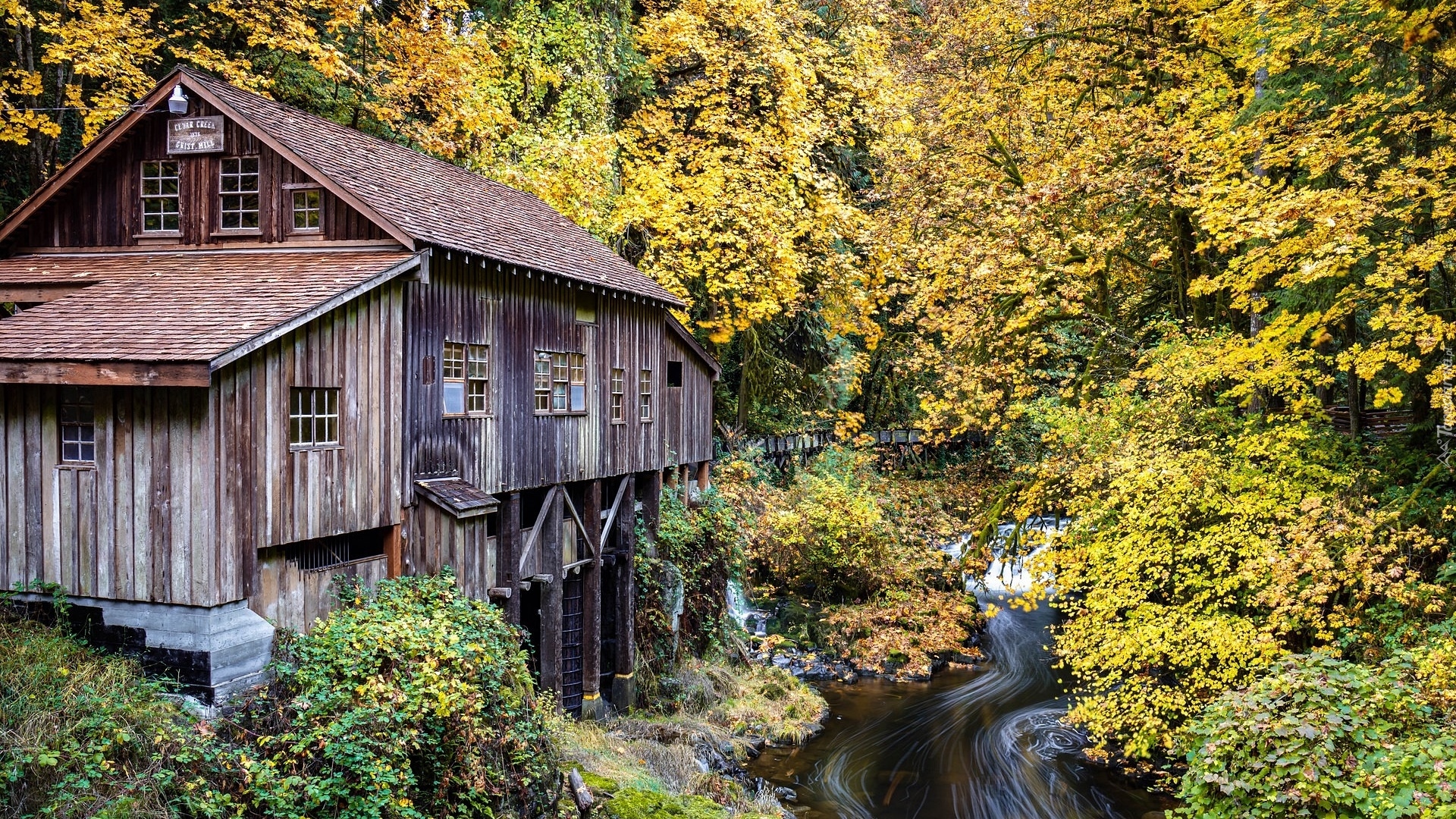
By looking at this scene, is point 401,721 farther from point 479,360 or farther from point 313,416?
point 479,360

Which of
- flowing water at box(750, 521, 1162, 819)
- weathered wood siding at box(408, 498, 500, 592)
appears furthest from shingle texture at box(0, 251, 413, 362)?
flowing water at box(750, 521, 1162, 819)

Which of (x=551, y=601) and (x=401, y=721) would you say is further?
(x=551, y=601)

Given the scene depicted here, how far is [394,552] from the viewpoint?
11.3 metres

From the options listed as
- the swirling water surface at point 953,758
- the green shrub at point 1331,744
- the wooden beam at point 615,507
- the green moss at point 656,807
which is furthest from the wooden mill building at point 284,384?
the green shrub at point 1331,744

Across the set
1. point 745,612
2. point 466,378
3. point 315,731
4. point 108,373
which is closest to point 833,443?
point 745,612

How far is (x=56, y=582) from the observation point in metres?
9.45

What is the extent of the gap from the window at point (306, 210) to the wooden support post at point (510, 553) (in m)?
4.54

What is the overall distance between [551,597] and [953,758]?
24.6ft

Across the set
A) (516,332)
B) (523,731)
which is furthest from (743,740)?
(516,332)

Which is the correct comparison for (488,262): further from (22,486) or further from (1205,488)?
(1205,488)

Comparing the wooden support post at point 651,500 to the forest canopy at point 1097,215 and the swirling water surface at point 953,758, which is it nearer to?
the swirling water surface at point 953,758

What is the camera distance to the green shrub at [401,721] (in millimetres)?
8703

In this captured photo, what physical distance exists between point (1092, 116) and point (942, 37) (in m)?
6.02

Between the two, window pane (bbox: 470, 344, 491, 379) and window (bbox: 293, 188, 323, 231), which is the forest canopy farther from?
window pane (bbox: 470, 344, 491, 379)
